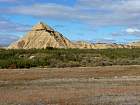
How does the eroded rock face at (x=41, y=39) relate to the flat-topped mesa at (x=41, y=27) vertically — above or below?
below

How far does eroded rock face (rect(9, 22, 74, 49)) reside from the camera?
118125 mm

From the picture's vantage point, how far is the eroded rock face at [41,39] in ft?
388

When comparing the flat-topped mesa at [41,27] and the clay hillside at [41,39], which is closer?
the clay hillside at [41,39]

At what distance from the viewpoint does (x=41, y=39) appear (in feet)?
394

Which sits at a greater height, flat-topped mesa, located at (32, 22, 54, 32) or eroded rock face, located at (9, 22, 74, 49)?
flat-topped mesa, located at (32, 22, 54, 32)

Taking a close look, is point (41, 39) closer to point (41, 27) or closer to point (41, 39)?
point (41, 39)

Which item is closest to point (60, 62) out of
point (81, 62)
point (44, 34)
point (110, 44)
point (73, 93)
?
point (81, 62)

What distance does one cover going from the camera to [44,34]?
119 metres

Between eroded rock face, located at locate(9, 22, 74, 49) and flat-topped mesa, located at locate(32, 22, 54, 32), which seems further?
flat-topped mesa, located at locate(32, 22, 54, 32)

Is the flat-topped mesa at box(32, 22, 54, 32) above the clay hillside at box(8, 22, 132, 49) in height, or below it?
above

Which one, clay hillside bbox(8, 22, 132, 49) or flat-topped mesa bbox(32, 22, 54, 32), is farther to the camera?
flat-topped mesa bbox(32, 22, 54, 32)

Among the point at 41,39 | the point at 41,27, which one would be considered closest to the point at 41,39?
the point at 41,39

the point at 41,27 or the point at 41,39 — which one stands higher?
the point at 41,27

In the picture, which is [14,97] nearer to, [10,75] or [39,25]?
[10,75]
